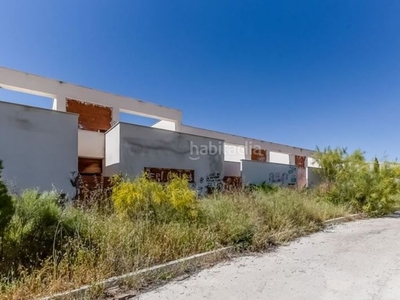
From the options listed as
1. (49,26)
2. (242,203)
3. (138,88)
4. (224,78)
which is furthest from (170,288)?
(138,88)

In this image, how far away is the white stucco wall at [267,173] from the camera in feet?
46.5

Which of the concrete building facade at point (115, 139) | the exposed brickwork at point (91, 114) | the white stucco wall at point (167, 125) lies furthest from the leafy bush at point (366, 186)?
the exposed brickwork at point (91, 114)

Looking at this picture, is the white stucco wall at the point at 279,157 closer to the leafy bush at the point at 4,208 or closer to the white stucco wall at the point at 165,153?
the white stucco wall at the point at 165,153

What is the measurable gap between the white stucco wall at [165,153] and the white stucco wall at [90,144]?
1.38 feet

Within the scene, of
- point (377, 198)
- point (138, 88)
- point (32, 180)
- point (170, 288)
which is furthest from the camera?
point (138, 88)

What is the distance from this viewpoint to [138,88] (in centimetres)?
1392

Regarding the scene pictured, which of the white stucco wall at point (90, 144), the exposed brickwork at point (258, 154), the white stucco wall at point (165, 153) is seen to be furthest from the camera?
the exposed brickwork at point (258, 154)

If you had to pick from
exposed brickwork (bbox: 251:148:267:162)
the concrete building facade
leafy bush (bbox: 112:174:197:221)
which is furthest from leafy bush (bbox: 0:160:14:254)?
exposed brickwork (bbox: 251:148:267:162)

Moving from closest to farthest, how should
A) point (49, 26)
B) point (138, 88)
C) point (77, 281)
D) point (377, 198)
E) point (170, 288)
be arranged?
1. point (77, 281)
2. point (170, 288)
3. point (49, 26)
4. point (377, 198)
5. point (138, 88)

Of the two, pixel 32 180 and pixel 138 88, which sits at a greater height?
pixel 138 88

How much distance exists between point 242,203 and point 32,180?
6.03 m

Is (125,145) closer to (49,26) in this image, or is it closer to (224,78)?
(49,26)

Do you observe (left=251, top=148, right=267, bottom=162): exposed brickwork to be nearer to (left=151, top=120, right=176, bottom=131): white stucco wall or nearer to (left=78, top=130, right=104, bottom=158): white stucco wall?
(left=151, top=120, right=176, bottom=131): white stucco wall

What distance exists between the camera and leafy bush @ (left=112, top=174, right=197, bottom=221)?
5.38m
